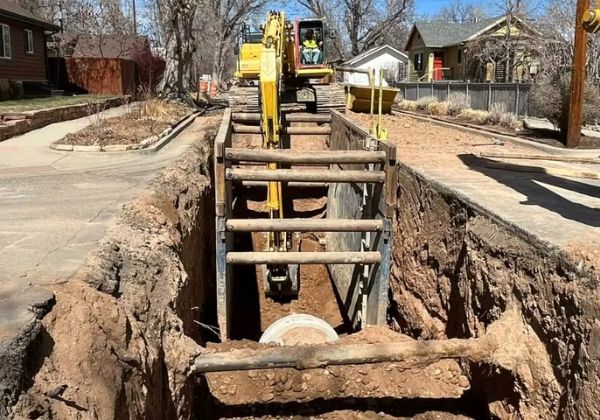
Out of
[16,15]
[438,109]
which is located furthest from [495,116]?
[16,15]

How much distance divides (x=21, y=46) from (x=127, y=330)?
2732 cm

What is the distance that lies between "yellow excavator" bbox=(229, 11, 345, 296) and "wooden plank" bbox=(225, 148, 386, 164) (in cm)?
158

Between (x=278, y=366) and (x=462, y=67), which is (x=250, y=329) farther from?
(x=462, y=67)

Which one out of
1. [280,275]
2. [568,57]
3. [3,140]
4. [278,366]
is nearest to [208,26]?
[568,57]

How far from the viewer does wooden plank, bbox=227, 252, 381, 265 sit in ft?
22.4

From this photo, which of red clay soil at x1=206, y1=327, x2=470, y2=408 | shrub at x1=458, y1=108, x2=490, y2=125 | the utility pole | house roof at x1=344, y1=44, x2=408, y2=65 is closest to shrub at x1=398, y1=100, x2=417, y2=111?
shrub at x1=458, y1=108, x2=490, y2=125

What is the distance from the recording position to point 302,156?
23.5 ft

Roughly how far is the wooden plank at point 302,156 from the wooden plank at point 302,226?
0.75 metres

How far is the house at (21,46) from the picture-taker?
2512cm

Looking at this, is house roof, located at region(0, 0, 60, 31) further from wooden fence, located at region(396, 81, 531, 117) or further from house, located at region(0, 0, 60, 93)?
wooden fence, located at region(396, 81, 531, 117)

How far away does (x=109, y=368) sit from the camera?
3.08 m

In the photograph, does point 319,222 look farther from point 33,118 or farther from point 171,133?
point 33,118

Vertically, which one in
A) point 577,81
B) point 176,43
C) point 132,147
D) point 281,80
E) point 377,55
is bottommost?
point 132,147

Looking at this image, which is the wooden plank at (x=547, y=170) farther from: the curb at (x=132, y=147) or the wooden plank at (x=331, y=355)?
the curb at (x=132, y=147)
